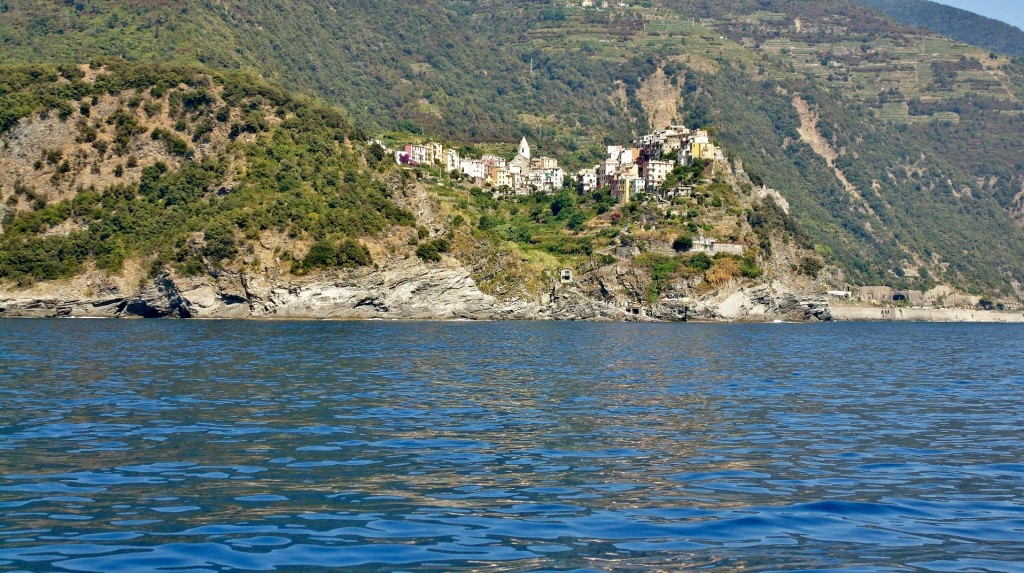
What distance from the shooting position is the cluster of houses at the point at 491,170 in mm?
173375

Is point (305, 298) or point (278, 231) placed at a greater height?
point (278, 231)

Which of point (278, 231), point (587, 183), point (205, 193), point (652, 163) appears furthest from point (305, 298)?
point (587, 183)

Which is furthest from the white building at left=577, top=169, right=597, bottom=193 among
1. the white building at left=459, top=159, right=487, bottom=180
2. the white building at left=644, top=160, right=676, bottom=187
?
the white building at left=459, top=159, right=487, bottom=180

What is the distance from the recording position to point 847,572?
41.7 ft

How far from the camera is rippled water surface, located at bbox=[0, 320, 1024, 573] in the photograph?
13492mm

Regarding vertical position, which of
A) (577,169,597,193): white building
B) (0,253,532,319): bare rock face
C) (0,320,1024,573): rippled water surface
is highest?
(577,169,597,193): white building

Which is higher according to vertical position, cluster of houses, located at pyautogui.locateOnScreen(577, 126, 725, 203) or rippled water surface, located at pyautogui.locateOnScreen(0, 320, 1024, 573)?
cluster of houses, located at pyautogui.locateOnScreen(577, 126, 725, 203)

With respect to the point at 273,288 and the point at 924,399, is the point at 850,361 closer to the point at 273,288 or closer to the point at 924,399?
the point at 924,399

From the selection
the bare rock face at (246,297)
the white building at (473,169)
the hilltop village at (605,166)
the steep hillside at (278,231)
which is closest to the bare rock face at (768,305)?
the steep hillside at (278,231)

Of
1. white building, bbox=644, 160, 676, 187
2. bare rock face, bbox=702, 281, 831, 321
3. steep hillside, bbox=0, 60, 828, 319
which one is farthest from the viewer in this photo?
white building, bbox=644, 160, 676, 187

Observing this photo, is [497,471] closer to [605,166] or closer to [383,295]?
[383,295]

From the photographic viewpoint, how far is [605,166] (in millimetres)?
169375

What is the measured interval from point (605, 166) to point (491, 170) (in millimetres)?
21897

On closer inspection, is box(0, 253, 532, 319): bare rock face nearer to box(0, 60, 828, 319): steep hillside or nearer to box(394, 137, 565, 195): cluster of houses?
box(0, 60, 828, 319): steep hillside
